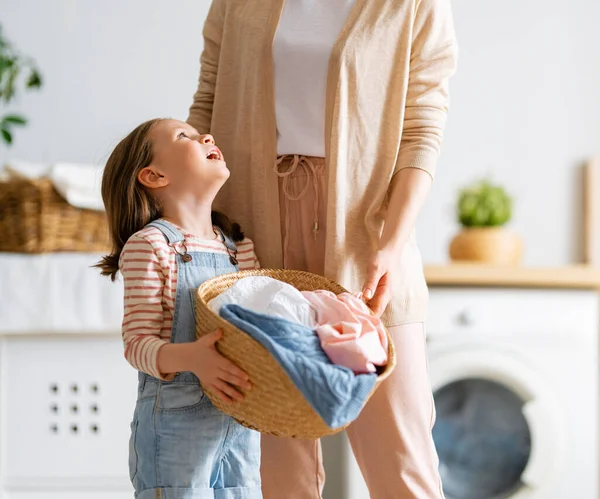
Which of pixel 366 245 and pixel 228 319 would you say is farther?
pixel 366 245

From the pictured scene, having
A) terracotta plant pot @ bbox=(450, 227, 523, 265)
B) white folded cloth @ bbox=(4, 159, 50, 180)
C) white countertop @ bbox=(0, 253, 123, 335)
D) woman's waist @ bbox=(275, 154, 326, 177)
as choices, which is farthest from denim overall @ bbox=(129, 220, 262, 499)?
terracotta plant pot @ bbox=(450, 227, 523, 265)

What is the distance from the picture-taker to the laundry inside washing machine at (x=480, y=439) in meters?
2.35

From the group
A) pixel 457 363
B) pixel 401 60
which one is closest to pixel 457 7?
pixel 457 363

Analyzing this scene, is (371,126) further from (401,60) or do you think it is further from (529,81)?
(529,81)

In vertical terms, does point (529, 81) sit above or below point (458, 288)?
above

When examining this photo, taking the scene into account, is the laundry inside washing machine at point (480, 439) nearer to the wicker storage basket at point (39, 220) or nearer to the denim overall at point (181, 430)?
the wicker storage basket at point (39, 220)

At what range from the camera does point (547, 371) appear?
2.30 m

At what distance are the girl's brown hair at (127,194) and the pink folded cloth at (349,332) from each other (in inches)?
12.2

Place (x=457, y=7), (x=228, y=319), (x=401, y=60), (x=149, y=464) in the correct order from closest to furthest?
(x=228, y=319) → (x=149, y=464) → (x=401, y=60) → (x=457, y=7)

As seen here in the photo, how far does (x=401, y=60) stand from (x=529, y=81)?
5.67 feet

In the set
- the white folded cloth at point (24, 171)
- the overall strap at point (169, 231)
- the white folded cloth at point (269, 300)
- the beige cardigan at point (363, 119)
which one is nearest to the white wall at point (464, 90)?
the white folded cloth at point (24, 171)

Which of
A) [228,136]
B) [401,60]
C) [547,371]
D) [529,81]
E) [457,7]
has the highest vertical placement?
[457,7]

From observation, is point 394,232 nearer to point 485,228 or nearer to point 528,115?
point 485,228

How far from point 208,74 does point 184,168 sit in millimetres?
273
